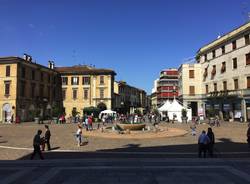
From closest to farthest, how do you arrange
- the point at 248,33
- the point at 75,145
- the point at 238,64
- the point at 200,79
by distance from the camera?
the point at 75,145, the point at 248,33, the point at 238,64, the point at 200,79

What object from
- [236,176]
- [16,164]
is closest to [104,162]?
[16,164]

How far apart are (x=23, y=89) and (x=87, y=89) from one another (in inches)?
662

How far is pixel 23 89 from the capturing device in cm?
5438

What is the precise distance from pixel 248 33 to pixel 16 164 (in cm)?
4145

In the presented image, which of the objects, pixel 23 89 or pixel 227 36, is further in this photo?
pixel 23 89

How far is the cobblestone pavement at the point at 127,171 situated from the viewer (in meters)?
10.4

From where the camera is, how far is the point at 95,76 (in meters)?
68.0

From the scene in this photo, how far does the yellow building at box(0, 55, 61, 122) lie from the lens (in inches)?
2053

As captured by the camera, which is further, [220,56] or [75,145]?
[220,56]

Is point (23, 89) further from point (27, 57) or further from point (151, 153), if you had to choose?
point (151, 153)

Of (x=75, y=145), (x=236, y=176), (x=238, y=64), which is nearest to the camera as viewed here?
(x=236, y=176)

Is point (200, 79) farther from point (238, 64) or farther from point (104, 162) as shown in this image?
point (104, 162)

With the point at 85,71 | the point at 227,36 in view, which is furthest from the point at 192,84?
the point at 85,71

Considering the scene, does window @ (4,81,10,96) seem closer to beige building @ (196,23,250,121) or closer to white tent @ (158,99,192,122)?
white tent @ (158,99,192,122)
